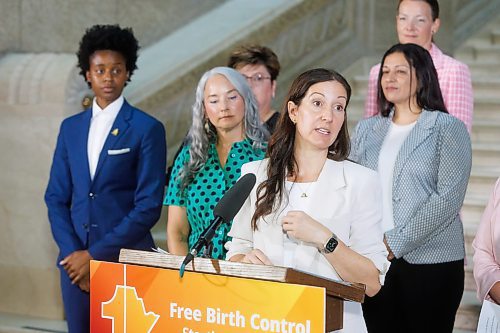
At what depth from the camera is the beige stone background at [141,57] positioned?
6832 millimetres

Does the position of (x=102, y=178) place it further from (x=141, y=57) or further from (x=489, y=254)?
(x=141, y=57)

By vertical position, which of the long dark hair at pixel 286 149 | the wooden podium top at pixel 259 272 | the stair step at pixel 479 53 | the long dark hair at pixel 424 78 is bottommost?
the wooden podium top at pixel 259 272

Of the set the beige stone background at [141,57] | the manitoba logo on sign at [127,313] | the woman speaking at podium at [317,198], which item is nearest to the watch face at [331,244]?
the woman speaking at podium at [317,198]

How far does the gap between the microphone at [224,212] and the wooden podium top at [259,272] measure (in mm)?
52

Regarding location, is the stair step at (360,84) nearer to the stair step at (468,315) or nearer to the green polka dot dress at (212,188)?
the stair step at (468,315)

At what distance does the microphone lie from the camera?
9.41 feet

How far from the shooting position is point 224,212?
2.94 meters

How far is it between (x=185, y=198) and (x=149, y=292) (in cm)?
155

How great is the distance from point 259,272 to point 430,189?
6.65 ft

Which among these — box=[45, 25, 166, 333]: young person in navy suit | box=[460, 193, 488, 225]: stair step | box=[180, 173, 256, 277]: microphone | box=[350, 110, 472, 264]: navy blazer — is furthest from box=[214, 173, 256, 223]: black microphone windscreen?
box=[460, 193, 488, 225]: stair step

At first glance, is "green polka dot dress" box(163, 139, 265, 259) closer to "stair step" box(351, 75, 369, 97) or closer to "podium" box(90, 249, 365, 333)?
"podium" box(90, 249, 365, 333)

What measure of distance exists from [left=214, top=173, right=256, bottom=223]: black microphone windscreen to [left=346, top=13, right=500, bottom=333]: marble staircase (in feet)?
10.1

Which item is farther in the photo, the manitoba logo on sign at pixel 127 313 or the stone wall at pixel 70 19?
the stone wall at pixel 70 19

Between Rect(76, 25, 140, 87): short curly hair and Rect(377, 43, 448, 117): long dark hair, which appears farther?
Rect(76, 25, 140, 87): short curly hair
